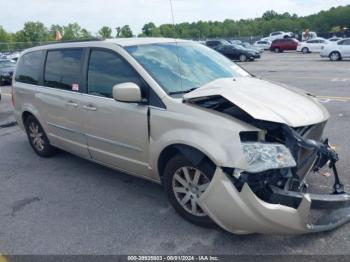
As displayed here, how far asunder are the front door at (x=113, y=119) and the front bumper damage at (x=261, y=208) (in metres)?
1.06

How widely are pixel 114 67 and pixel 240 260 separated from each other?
7.89 feet

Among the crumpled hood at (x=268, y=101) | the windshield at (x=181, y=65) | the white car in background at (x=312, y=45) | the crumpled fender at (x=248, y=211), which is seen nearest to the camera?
the crumpled fender at (x=248, y=211)

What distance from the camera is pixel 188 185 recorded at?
138 inches

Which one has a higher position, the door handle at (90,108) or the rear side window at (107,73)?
the rear side window at (107,73)

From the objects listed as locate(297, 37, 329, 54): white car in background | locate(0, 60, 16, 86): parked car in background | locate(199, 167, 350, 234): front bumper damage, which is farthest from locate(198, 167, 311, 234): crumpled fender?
locate(297, 37, 329, 54): white car in background

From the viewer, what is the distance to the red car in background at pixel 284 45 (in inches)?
1526

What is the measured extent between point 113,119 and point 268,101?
1.69 metres

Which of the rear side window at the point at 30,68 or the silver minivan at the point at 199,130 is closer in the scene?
the silver minivan at the point at 199,130

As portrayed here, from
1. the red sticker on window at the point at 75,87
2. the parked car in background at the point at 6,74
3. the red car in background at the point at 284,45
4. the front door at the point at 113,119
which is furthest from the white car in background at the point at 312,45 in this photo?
the front door at the point at 113,119

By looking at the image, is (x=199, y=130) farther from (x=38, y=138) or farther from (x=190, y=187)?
(x=38, y=138)

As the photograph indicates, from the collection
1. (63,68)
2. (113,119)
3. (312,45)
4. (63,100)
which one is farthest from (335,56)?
(113,119)

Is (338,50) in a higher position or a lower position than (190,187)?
lower

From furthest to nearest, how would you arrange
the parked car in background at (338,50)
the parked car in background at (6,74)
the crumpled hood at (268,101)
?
the parked car in background at (338,50)
the parked car in background at (6,74)
the crumpled hood at (268,101)

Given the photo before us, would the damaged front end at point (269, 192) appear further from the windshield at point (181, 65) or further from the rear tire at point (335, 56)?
the rear tire at point (335, 56)
